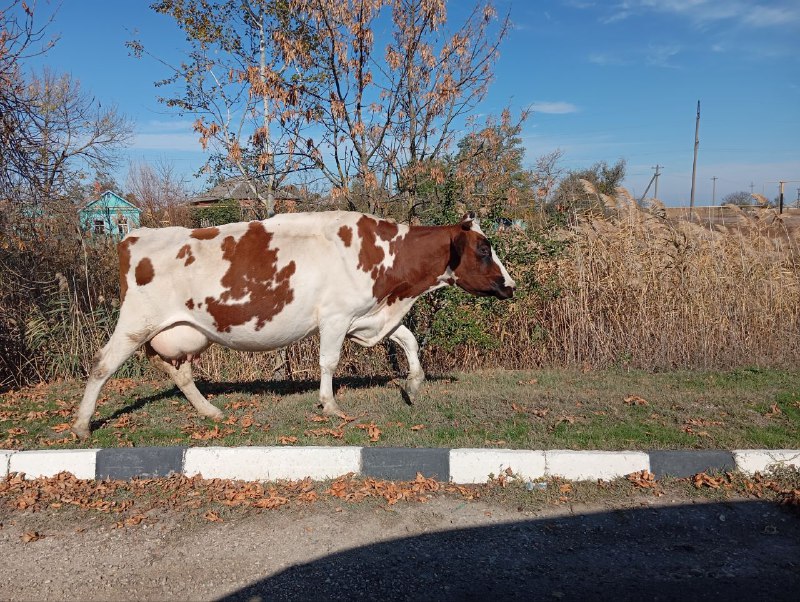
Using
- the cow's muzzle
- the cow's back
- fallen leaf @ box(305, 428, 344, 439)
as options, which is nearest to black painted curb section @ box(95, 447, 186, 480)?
fallen leaf @ box(305, 428, 344, 439)

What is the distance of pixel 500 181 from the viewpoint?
9867 mm

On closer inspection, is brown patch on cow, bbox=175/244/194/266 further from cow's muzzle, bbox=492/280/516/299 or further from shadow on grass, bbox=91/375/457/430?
cow's muzzle, bbox=492/280/516/299

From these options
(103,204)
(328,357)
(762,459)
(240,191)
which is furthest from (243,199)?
(762,459)

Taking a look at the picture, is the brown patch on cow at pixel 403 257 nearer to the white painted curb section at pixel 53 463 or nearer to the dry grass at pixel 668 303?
the white painted curb section at pixel 53 463

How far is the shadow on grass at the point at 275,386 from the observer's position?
7.43 meters

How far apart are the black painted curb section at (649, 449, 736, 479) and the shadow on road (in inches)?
21.6

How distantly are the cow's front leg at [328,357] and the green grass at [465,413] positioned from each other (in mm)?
169

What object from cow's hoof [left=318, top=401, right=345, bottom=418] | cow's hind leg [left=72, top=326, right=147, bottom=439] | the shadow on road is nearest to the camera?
the shadow on road

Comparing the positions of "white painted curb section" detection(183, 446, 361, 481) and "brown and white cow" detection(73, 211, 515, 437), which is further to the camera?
"brown and white cow" detection(73, 211, 515, 437)

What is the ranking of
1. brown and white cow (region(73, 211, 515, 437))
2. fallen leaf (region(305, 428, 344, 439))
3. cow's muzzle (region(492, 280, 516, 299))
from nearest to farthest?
fallen leaf (region(305, 428, 344, 439)) → brown and white cow (region(73, 211, 515, 437)) → cow's muzzle (region(492, 280, 516, 299))

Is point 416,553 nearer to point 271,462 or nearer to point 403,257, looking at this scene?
point 271,462

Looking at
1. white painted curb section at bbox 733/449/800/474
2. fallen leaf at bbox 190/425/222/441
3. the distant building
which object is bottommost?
fallen leaf at bbox 190/425/222/441

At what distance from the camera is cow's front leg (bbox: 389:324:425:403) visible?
6.90m

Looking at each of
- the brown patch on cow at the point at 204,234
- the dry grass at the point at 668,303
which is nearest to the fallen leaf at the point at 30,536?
the brown patch on cow at the point at 204,234
